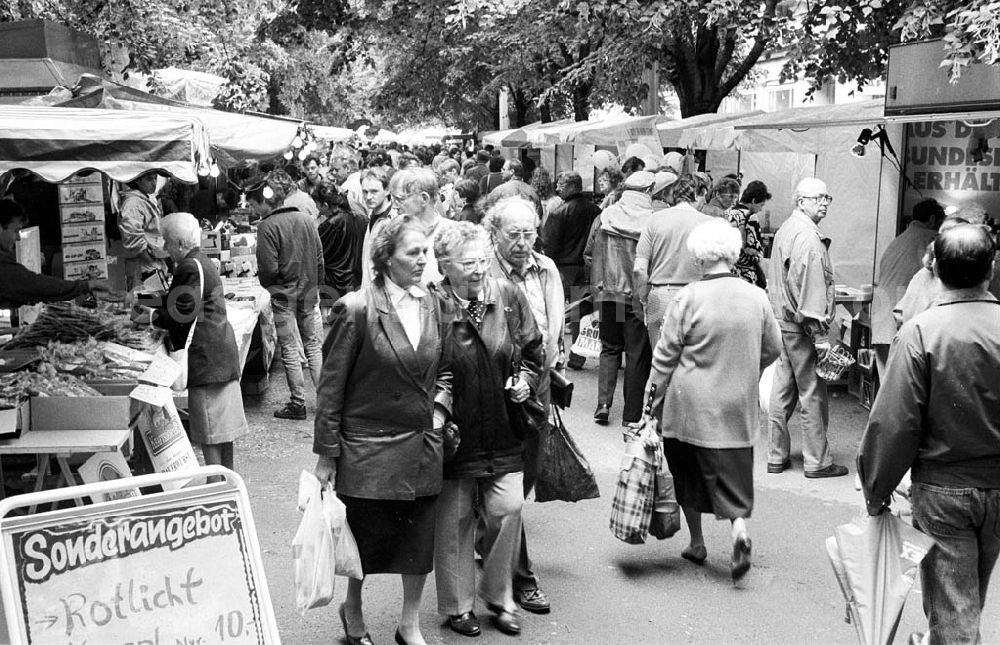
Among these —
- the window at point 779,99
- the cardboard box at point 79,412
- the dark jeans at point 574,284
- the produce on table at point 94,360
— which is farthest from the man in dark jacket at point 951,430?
the window at point 779,99

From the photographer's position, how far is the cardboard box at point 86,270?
9227mm

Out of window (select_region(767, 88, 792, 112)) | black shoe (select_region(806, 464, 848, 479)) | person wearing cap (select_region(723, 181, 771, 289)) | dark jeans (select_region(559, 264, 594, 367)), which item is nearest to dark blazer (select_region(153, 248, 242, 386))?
black shoe (select_region(806, 464, 848, 479))

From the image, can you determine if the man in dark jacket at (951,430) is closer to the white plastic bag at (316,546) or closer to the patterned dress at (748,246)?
the white plastic bag at (316,546)

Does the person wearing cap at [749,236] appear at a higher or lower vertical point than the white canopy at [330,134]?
lower

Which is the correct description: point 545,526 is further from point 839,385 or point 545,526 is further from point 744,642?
point 839,385

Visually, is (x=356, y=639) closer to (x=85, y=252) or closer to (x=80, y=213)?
(x=85, y=252)

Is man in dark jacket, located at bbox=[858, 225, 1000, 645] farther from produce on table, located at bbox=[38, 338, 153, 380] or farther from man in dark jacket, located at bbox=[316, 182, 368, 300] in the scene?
man in dark jacket, located at bbox=[316, 182, 368, 300]

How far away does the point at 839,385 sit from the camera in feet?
36.5

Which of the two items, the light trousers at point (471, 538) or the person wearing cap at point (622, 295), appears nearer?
the light trousers at point (471, 538)

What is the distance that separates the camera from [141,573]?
3.72 metres

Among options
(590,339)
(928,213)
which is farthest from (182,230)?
(928,213)

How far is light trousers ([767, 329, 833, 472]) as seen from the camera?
26.2ft

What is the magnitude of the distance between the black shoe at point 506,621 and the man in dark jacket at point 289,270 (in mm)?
4880

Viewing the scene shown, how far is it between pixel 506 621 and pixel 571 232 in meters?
6.53
